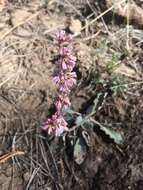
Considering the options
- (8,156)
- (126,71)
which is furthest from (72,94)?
(8,156)

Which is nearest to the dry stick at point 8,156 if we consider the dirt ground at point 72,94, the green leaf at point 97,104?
the dirt ground at point 72,94

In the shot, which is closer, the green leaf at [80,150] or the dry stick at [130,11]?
the green leaf at [80,150]

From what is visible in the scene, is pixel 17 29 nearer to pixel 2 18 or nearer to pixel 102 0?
pixel 2 18

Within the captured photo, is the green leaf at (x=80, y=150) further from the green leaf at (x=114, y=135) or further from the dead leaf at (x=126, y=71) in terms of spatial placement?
the dead leaf at (x=126, y=71)

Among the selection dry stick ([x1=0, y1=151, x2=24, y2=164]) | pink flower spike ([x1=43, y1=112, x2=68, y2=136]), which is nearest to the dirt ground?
dry stick ([x1=0, y1=151, x2=24, y2=164])

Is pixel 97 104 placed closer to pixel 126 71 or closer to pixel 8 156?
pixel 126 71

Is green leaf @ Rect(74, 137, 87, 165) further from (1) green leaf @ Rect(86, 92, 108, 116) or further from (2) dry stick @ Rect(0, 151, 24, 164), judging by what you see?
(2) dry stick @ Rect(0, 151, 24, 164)
